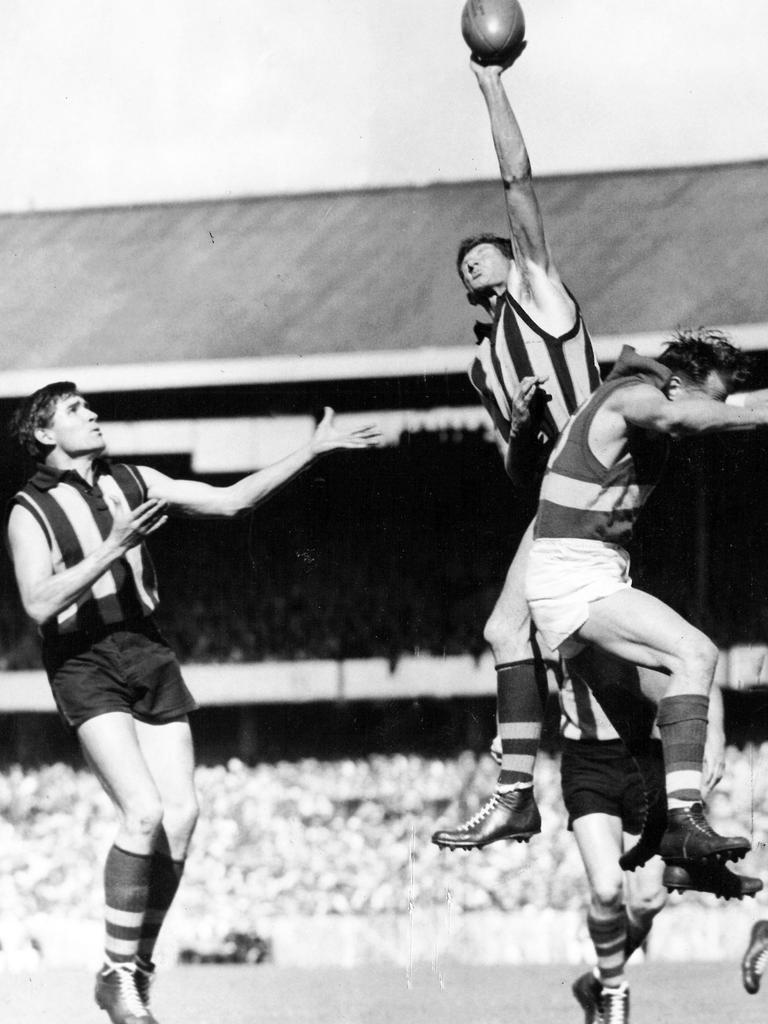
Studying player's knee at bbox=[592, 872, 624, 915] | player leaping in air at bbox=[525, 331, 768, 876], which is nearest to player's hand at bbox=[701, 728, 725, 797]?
player leaping in air at bbox=[525, 331, 768, 876]

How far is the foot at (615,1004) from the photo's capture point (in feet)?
17.4

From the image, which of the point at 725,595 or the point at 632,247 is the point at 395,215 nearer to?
the point at 632,247

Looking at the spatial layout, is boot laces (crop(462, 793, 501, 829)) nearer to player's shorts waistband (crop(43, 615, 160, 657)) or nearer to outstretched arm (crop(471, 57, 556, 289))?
player's shorts waistband (crop(43, 615, 160, 657))

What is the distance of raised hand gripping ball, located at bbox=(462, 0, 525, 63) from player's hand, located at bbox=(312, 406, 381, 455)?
52.0 inches

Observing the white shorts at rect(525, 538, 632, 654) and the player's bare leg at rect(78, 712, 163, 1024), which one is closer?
the white shorts at rect(525, 538, 632, 654)

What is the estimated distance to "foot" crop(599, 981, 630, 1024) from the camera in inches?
208

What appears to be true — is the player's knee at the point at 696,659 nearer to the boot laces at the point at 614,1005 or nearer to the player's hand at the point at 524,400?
the player's hand at the point at 524,400

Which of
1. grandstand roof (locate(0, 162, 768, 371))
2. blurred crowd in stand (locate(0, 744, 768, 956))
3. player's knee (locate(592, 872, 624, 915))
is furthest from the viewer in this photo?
grandstand roof (locate(0, 162, 768, 371))

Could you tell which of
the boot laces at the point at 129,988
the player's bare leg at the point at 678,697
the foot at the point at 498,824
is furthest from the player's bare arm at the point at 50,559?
the player's bare leg at the point at 678,697

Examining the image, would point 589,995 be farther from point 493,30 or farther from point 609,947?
point 493,30

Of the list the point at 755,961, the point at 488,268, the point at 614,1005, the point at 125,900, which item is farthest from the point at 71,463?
the point at 755,961

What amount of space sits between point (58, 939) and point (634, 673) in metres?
3.37

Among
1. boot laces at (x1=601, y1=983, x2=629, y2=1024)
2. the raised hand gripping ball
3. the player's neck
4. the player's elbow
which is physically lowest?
boot laces at (x1=601, y1=983, x2=629, y2=1024)

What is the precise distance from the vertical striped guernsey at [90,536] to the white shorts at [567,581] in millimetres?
1452
